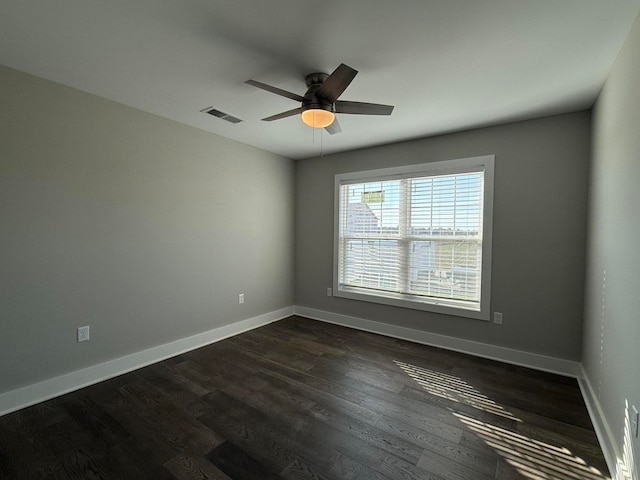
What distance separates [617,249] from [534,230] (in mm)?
1198

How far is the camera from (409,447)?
5.97 feet

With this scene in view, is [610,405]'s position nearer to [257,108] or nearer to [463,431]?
[463,431]

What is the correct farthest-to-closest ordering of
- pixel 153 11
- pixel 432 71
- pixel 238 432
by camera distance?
pixel 432 71, pixel 238 432, pixel 153 11

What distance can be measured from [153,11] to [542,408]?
12.0ft

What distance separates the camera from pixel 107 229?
8.62 ft

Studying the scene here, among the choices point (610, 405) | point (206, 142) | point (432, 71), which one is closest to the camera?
point (610, 405)

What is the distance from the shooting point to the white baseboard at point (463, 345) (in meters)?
2.80

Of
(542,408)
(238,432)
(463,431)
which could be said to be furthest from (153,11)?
(542,408)

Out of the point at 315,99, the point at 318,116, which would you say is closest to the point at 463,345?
the point at 318,116

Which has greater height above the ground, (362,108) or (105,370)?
(362,108)

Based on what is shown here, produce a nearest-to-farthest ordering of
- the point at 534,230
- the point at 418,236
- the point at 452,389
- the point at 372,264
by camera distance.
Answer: the point at 452,389 < the point at 534,230 < the point at 418,236 < the point at 372,264

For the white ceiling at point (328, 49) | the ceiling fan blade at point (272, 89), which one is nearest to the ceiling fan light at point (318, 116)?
the ceiling fan blade at point (272, 89)

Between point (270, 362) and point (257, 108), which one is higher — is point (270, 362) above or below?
below

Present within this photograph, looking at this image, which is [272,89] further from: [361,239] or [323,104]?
[361,239]
